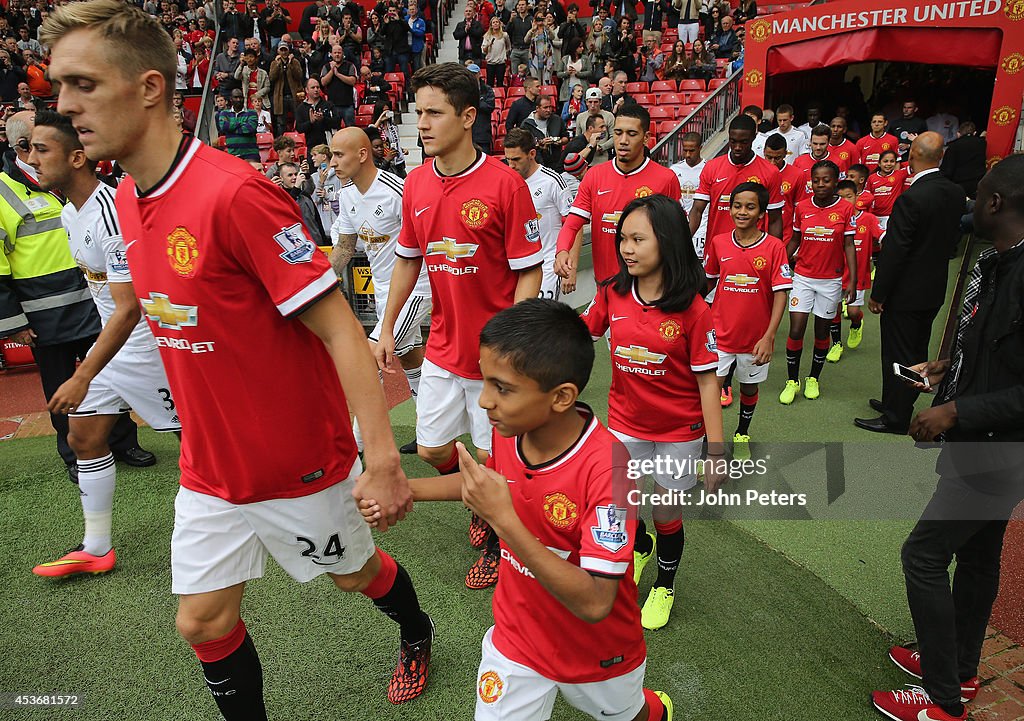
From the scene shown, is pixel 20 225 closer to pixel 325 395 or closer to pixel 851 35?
pixel 325 395

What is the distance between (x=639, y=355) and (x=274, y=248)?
177 centimetres

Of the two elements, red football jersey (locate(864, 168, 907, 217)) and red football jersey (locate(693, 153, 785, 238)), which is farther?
red football jersey (locate(864, 168, 907, 217))

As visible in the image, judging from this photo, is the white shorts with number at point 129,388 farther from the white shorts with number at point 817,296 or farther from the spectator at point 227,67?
the spectator at point 227,67

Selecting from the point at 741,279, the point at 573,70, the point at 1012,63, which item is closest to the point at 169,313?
the point at 741,279

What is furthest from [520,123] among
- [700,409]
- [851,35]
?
[700,409]

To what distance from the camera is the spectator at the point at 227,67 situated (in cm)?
1469

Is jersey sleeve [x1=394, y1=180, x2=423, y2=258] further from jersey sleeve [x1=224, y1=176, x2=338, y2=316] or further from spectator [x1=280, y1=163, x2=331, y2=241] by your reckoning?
spectator [x1=280, y1=163, x2=331, y2=241]

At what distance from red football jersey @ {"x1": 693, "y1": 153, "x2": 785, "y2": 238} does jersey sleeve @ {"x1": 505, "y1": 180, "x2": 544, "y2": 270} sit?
3.23m

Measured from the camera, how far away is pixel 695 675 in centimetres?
315

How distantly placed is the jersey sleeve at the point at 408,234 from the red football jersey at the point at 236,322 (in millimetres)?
1599

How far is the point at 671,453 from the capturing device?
11.2ft

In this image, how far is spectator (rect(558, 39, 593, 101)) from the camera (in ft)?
49.0

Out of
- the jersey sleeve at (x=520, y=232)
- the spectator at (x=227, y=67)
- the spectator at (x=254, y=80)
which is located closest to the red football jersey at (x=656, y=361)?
the jersey sleeve at (x=520, y=232)

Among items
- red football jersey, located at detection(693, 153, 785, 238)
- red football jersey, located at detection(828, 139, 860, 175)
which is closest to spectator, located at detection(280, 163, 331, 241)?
red football jersey, located at detection(693, 153, 785, 238)
